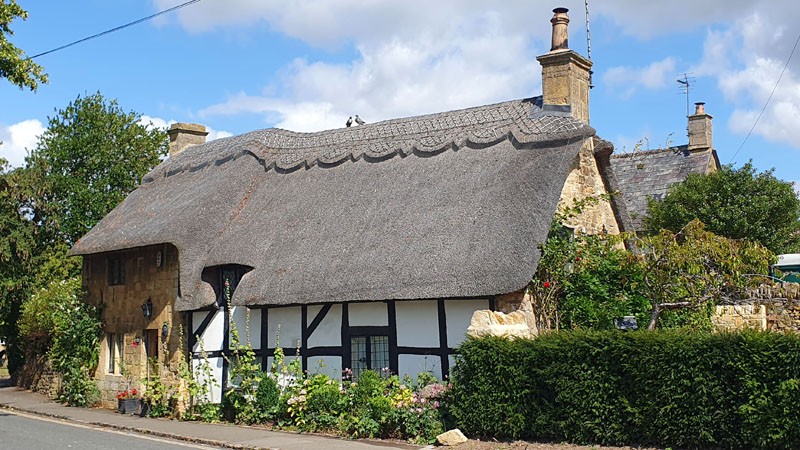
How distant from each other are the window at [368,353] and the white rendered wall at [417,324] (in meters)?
0.43

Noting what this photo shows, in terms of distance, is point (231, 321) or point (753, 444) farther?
point (231, 321)

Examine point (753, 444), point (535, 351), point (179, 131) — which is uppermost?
point (179, 131)

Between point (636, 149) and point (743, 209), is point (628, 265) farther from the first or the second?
point (636, 149)

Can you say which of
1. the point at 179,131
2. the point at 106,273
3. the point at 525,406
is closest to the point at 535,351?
the point at 525,406

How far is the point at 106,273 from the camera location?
66.3 feet

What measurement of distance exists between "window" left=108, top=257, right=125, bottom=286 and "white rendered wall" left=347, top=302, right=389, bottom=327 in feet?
23.3

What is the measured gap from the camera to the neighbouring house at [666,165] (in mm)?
28328

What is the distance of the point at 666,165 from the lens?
1156 inches

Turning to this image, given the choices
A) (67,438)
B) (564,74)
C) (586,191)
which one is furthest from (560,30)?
(67,438)

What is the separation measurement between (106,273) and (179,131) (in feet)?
18.1

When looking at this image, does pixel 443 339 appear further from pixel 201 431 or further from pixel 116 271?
pixel 116 271

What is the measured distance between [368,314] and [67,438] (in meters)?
5.34

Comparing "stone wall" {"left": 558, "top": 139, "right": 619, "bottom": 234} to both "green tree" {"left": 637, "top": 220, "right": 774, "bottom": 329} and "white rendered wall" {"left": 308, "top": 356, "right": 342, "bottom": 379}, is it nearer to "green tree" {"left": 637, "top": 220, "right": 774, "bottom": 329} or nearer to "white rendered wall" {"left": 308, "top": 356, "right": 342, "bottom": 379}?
"green tree" {"left": 637, "top": 220, "right": 774, "bottom": 329}

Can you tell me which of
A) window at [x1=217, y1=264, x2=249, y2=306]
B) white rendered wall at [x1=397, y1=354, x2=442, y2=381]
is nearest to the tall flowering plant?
window at [x1=217, y1=264, x2=249, y2=306]
